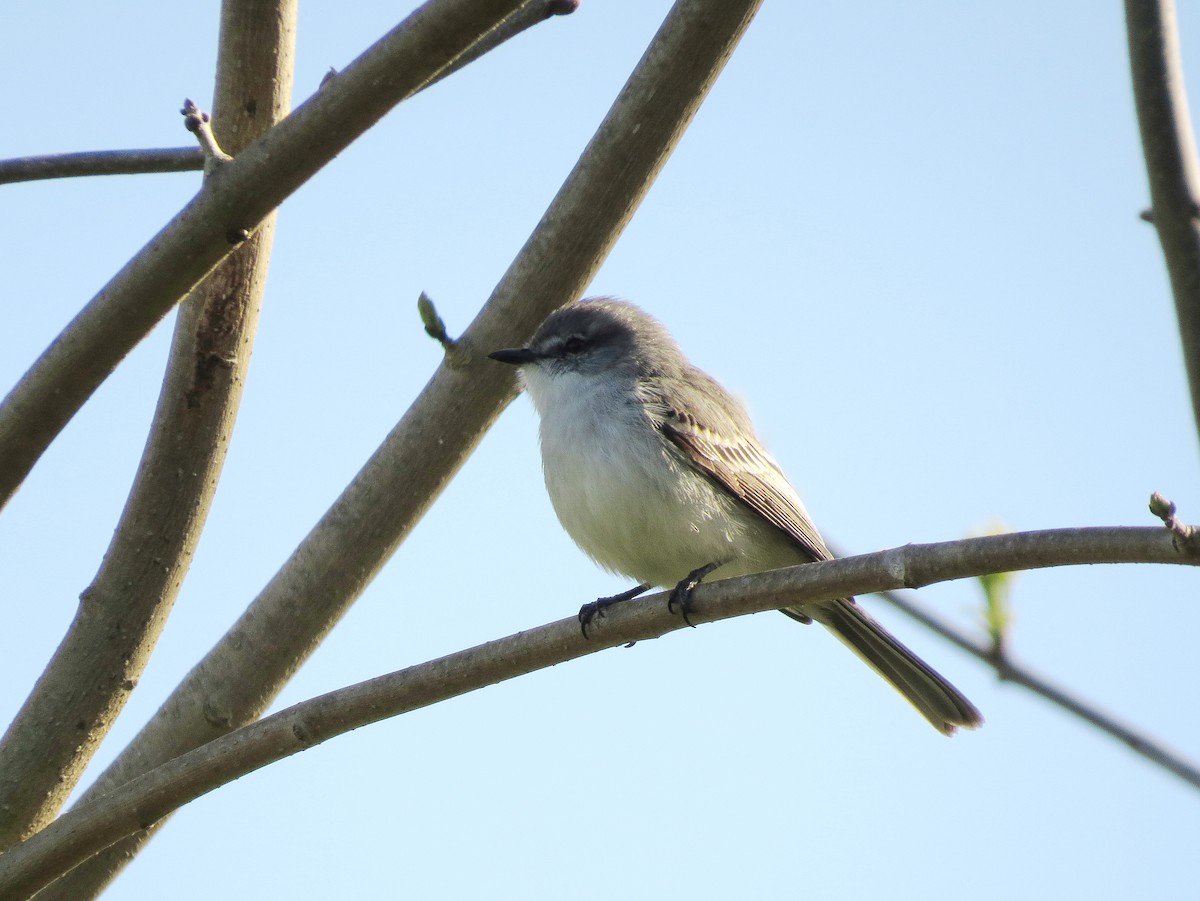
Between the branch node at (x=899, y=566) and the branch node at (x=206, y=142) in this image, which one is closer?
the branch node at (x=899, y=566)

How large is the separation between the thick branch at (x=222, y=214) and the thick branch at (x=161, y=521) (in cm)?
64

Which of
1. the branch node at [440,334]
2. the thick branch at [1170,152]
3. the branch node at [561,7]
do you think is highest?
the branch node at [561,7]

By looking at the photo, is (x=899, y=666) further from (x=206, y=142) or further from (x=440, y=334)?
(x=206, y=142)

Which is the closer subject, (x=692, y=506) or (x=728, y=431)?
(x=692, y=506)

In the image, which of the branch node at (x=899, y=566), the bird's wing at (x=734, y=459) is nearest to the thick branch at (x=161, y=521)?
the bird's wing at (x=734, y=459)

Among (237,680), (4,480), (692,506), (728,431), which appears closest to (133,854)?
(237,680)

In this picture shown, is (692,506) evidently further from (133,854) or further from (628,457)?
(133,854)

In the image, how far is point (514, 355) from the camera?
16.5 feet

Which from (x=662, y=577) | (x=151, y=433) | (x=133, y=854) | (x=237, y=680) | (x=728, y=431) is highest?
(x=728, y=431)

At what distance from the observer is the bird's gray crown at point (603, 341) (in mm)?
6051

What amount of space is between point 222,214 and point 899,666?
10.9 ft

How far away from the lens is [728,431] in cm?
607

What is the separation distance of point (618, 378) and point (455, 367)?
4.30 feet

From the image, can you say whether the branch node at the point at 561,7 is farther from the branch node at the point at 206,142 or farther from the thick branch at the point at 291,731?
the thick branch at the point at 291,731
